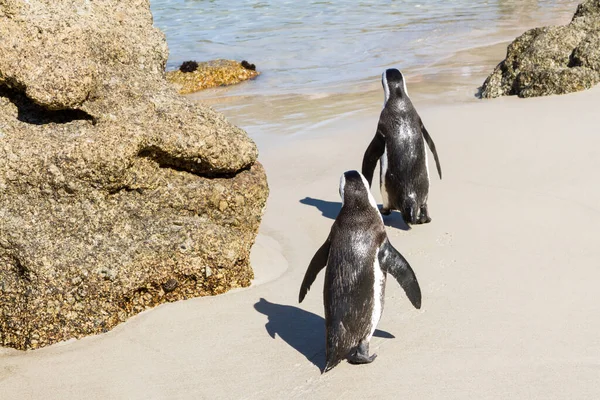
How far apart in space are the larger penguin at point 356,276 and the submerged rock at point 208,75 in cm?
974

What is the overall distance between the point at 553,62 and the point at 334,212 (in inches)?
201

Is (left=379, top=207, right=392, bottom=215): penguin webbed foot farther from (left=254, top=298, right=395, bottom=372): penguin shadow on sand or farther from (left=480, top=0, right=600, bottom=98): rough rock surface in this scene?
(left=480, top=0, right=600, bottom=98): rough rock surface

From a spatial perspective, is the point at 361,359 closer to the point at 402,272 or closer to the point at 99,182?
the point at 402,272

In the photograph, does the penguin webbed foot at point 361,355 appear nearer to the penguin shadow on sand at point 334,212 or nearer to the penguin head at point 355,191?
the penguin head at point 355,191

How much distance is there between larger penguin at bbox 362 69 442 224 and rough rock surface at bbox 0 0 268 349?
1.52 meters

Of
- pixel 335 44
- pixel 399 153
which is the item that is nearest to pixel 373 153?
pixel 399 153

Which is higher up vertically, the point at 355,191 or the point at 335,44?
the point at 355,191

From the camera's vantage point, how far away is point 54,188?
4.41 metres

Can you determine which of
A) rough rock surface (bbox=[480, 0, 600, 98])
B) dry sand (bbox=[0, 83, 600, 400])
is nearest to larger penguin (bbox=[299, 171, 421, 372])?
dry sand (bbox=[0, 83, 600, 400])

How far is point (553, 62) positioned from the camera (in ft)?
33.0

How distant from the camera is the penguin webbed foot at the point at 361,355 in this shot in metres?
3.99

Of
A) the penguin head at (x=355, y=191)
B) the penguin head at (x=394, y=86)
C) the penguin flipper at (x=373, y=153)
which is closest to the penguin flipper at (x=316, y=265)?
the penguin head at (x=355, y=191)

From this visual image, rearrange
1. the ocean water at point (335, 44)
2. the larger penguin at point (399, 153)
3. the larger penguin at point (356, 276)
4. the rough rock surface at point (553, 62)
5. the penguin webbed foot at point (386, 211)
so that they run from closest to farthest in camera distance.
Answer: the larger penguin at point (356, 276) → the larger penguin at point (399, 153) → the penguin webbed foot at point (386, 211) → the rough rock surface at point (553, 62) → the ocean water at point (335, 44)

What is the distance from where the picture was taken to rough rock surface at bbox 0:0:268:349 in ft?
14.1
